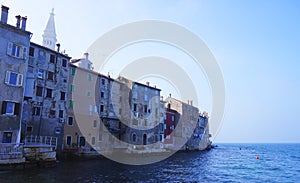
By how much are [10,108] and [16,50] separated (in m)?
7.03

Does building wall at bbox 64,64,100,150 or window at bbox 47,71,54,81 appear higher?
window at bbox 47,71,54,81

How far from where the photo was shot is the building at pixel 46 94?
3533cm

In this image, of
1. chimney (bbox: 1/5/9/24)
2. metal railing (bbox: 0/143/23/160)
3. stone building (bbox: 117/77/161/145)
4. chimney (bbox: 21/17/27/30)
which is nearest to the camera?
metal railing (bbox: 0/143/23/160)

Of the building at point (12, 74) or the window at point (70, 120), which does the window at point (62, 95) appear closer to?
the window at point (70, 120)

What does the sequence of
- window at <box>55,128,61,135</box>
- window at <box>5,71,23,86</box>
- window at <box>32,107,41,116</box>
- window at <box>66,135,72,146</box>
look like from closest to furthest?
window at <box>5,71,23,86</box>
window at <box>32,107,41,116</box>
window at <box>55,128,61,135</box>
window at <box>66,135,72,146</box>

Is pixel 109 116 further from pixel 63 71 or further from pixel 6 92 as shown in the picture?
pixel 6 92

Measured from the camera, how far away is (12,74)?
29547 millimetres

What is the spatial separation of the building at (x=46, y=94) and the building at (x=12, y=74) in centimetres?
374

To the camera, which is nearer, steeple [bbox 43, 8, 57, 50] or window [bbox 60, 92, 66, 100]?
window [bbox 60, 92, 66, 100]

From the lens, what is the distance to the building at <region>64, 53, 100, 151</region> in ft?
136

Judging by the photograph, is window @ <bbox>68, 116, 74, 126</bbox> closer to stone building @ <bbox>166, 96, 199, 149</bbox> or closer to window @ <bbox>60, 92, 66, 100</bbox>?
window @ <bbox>60, 92, 66, 100</bbox>

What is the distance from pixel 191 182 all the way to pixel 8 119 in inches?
873

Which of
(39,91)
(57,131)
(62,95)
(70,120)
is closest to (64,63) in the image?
(62,95)

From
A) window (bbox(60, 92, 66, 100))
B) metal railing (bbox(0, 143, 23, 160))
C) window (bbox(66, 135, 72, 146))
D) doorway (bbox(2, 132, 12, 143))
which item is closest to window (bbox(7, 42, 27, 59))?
doorway (bbox(2, 132, 12, 143))
